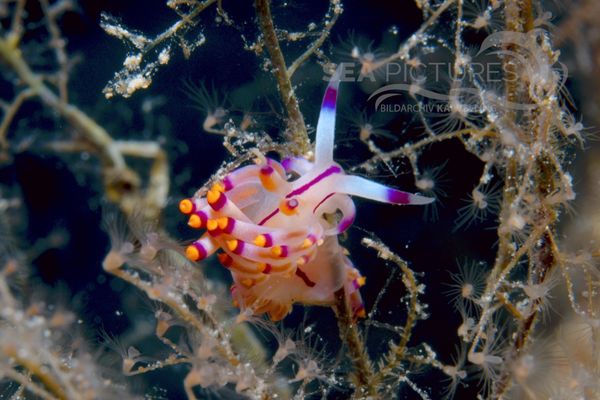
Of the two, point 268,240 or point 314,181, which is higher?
point 314,181

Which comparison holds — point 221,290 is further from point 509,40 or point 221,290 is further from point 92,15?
point 92,15

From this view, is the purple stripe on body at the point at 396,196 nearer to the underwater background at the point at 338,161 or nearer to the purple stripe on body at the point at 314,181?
the purple stripe on body at the point at 314,181

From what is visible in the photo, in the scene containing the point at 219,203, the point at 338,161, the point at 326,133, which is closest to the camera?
the point at 219,203

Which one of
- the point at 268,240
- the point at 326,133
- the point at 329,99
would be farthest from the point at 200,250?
the point at 329,99

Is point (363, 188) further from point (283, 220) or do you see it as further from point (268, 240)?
point (268, 240)

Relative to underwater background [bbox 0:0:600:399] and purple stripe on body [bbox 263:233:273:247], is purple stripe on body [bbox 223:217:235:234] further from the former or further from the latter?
underwater background [bbox 0:0:600:399]

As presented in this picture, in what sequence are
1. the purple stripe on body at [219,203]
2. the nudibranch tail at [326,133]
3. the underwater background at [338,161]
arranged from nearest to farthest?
the purple stripe on body at [219,203] → the nudibranch tail at [326,133] → the underwater background at [338,161]

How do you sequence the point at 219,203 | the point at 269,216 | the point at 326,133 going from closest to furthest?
the point at 219,203
the point at 326,133
the point at 269,216

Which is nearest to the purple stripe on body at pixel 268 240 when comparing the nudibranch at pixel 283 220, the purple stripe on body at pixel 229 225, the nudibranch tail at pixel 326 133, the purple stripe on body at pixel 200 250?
the nudibranch at pixel 283 220

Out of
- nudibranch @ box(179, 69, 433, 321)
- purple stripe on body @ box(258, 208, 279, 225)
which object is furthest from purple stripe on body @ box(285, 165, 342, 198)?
purple stripe on body @ box(258, 208, 279, 225)
